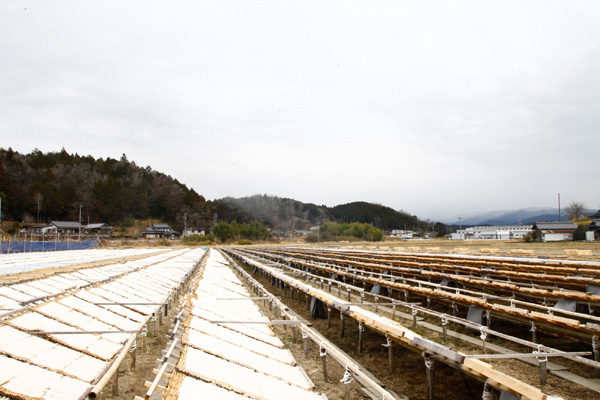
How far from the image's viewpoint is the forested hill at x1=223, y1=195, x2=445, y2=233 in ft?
444

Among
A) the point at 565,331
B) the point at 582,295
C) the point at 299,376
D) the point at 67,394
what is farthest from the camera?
the point at 582,295

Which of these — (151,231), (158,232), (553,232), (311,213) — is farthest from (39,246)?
(311,213)

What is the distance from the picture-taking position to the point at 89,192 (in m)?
86.5

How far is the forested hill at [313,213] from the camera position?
13538 centimetres

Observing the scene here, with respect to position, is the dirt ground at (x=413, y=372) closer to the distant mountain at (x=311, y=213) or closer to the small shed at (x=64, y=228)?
the small shed at (x=64, y=228)

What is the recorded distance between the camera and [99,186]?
88438 mm

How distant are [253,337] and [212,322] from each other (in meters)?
0.66

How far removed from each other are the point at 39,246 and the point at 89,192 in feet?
170

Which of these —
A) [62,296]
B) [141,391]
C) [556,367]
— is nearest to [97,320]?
[62,296]

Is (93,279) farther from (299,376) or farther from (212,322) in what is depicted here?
(299,376)

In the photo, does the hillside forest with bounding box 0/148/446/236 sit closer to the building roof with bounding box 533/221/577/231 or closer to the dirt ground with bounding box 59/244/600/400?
the building roof with bounding box 533/221/577/231

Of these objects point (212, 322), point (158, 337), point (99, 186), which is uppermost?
point (99, 186)

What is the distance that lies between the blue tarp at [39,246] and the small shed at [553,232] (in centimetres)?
6894

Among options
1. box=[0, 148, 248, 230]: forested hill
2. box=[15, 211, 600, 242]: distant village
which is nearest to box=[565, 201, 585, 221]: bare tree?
box=[15, 211, 600, 242]: distant village
